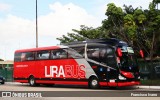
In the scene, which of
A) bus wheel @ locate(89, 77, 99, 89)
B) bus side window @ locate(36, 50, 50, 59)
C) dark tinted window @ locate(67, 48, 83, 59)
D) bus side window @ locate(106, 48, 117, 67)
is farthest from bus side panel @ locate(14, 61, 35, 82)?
bus side window @ locate(106, 48, 117, 67)

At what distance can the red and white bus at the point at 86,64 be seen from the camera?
25423mm

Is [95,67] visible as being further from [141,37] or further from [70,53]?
[141,37]

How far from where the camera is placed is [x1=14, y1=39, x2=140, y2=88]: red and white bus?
25423mm

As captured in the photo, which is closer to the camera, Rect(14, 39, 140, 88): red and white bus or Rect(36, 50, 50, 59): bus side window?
Rect(14, 39, 140, 88): red and white bus

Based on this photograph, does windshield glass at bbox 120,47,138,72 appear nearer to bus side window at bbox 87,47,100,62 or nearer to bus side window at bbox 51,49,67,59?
bus side window at bbox 87,47,100,62

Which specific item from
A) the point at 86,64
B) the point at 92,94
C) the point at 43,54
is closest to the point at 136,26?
the point at 43,54

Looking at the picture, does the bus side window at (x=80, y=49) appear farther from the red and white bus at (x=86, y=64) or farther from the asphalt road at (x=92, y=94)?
the asphalt road at (x=92, y=94)

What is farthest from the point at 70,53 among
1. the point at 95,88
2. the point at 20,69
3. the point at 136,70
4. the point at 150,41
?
the point at 150,41

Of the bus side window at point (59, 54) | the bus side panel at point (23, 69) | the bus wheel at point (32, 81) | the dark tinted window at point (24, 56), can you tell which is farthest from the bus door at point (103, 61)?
the bus wheel at point (32, 81)

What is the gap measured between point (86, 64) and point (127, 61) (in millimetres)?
3086

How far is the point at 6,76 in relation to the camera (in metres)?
47.3

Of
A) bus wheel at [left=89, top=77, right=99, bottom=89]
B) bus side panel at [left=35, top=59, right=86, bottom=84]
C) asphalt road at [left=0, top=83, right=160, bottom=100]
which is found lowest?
asphalt road at [left=0, top=83, right=160, bottom=100]

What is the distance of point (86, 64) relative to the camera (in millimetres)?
27125

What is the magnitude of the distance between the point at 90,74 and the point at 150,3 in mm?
14814
